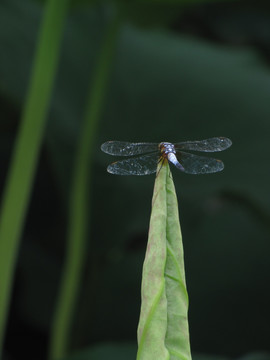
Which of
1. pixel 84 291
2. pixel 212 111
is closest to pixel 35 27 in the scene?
pixel 212 111

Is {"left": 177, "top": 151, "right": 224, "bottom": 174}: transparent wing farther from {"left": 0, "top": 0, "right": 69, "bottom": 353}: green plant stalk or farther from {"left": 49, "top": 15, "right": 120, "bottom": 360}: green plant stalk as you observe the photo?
{"left": 49, "top": 15, "right": 120, "bottom": 360}: green plant stalk

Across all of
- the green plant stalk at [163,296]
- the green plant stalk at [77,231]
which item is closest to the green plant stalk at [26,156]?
the green plant stalk at [77,231]

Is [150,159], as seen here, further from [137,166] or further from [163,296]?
[163,296]

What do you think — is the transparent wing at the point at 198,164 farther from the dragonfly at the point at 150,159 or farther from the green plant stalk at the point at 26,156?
the green plant stalk at the point at 26,156

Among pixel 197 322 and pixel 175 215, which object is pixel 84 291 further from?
pixel 175 215

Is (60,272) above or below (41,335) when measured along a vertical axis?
above

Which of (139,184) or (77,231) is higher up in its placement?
(139,184)

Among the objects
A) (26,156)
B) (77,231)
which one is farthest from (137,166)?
(77,231)
